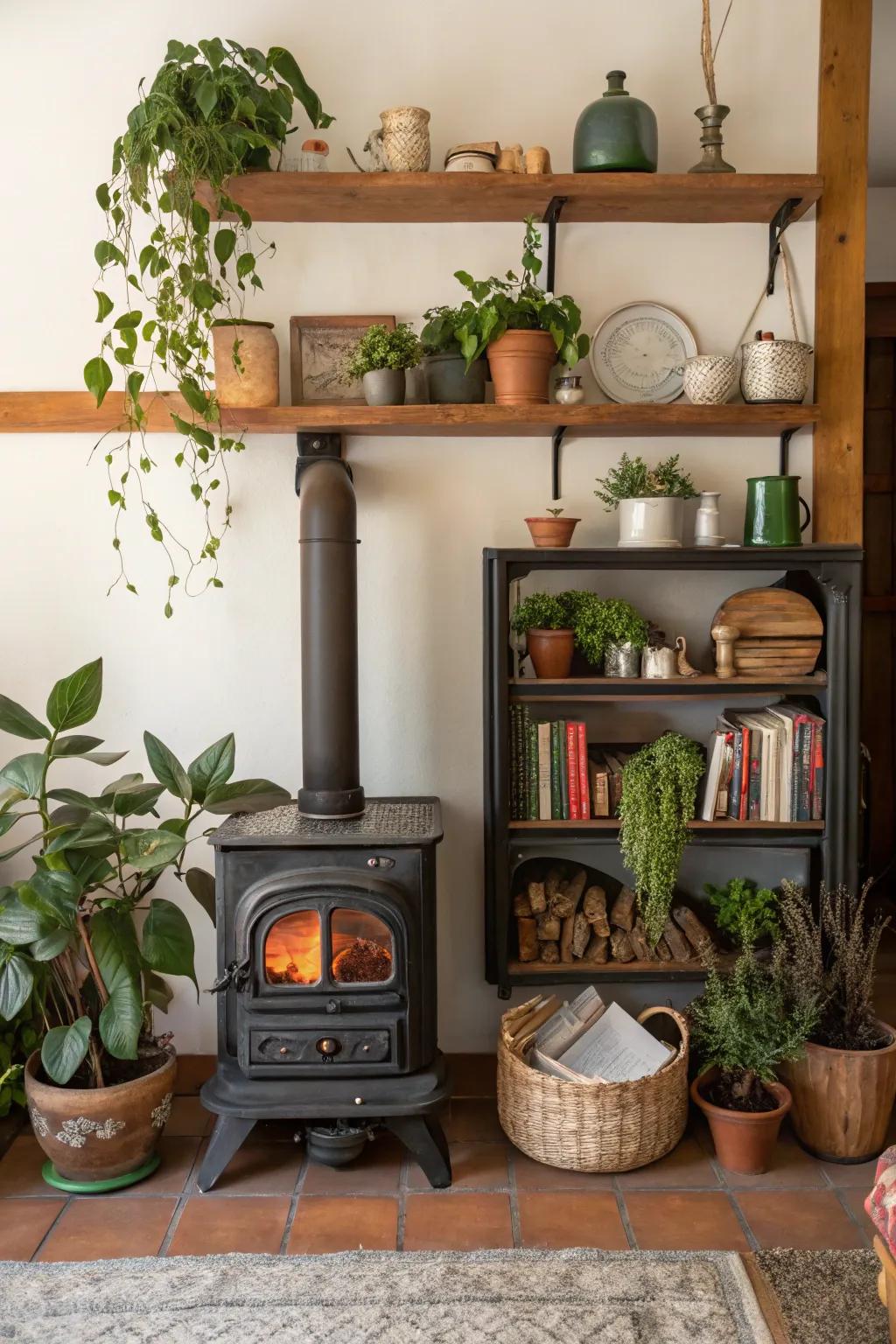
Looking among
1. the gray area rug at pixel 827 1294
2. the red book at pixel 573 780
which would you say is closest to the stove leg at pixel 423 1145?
the gray area rug at pixel 827 1294

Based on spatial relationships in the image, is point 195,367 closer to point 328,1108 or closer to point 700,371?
point 700,371

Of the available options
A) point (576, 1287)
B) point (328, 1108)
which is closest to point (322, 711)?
point (328, 1108)

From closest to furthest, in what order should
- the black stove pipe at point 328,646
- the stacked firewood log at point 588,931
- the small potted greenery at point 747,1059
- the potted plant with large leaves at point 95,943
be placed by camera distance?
the potted plant with large leaves at point 95,943
the small potted greenery at point 747,1059
the black stove pipe at point 328,646
the stacked firewood log at point 588,931

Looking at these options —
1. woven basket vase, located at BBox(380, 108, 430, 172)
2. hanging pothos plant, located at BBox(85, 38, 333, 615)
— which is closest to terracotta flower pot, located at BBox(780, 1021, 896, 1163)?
hanging pothos plant, located at BBox(85, 38, 333, 615)

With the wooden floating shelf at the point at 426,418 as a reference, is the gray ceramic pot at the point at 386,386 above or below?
above

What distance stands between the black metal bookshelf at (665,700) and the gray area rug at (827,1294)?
2.49ft

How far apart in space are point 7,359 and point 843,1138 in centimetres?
282

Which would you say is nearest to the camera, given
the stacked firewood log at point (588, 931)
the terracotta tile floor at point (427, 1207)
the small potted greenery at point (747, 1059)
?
the terracotta tile floor at point (427, 1207)

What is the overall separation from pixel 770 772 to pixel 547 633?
2.17 ft

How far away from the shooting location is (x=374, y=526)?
10.1 ft

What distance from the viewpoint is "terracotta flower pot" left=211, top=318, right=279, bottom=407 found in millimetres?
2852

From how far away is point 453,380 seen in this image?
289cm

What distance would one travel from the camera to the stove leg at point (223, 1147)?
8.55 ft

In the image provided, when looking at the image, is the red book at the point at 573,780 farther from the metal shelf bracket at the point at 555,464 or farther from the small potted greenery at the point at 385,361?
the small potted greenery at the point at 385,361
